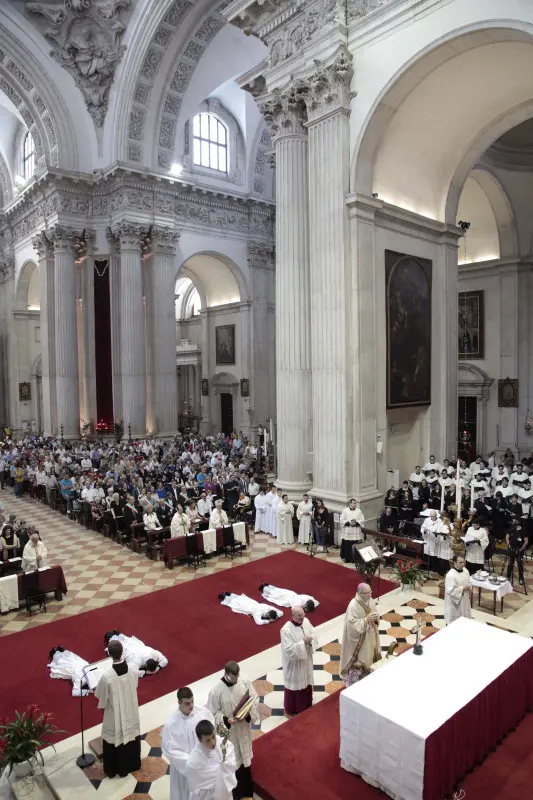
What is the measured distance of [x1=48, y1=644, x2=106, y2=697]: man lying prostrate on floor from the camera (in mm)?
6770

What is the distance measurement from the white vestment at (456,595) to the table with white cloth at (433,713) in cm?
145

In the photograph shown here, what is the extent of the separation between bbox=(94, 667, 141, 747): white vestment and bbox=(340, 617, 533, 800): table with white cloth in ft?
6.20

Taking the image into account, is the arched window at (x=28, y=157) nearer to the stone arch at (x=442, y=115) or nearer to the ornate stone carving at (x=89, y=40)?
the ornate stone carving at (x=89, y=40)

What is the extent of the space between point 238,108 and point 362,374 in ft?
64.3

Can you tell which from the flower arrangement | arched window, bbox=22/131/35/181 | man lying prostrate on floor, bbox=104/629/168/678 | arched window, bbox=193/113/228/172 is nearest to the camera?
man lying prostrate on floor, bbox=104/629/168/678

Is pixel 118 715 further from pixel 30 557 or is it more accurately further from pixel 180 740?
pixel 30 557

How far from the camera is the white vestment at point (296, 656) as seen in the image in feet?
18.5

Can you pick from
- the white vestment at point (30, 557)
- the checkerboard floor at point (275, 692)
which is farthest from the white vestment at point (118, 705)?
the white vestment at point (30, 557)

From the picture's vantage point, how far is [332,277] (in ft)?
38.2

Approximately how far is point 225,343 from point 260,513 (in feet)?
52.6

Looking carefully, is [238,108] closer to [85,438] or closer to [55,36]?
[55,36]

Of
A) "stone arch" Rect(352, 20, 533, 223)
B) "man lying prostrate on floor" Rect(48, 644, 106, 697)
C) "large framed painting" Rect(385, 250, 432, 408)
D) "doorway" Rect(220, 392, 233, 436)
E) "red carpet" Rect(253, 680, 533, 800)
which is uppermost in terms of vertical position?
"stone arch" Rect(352, 20, 533, 223)

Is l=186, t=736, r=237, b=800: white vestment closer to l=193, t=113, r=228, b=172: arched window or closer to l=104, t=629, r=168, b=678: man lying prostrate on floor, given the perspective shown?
l=104, t=629, r=168, b=678: man lying prostrate on floor

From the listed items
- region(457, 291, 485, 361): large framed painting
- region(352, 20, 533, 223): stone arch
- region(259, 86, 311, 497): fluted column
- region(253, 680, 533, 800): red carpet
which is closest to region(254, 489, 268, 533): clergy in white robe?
region(259, 86, 311, 497): fluted column
